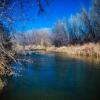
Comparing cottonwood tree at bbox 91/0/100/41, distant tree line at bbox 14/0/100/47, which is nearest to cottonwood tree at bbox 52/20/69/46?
distant tree line at bbox 14/0/100/47

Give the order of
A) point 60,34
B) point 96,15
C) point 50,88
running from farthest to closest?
point 60,34 → point 96,15 → point 50,88

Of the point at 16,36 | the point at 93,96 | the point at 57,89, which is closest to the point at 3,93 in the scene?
the point at 57,89

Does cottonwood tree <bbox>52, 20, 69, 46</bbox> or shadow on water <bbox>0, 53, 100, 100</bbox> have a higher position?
cottonwood tree <bbox>52, 20, 69, 46</bbox>

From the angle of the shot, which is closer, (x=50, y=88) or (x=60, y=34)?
(x=50, y=88)

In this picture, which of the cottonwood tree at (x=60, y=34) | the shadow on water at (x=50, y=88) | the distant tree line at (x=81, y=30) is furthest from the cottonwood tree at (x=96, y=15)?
the shadow on water at (x=50, y=88)

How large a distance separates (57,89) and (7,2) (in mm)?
6550

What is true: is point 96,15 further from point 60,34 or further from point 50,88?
point 50,88

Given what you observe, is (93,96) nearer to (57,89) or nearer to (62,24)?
(57,89)

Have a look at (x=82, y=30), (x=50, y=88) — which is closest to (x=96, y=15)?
(x=82, y=30)

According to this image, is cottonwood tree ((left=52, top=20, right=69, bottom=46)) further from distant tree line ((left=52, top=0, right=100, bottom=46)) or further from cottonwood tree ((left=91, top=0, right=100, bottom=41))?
cottonwood tree ((left=91, top=0, right=100, bottom=41))

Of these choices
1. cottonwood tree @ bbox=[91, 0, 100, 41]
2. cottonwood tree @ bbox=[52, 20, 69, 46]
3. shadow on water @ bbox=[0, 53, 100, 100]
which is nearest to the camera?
shadow on water @ bbox=[0, 53, 100, 100]

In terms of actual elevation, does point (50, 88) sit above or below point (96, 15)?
below

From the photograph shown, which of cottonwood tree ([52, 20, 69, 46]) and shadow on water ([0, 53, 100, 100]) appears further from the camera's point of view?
cottonwood tree ([52, 20, 69, 46])

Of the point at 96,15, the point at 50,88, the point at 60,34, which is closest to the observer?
the point at 50,88
